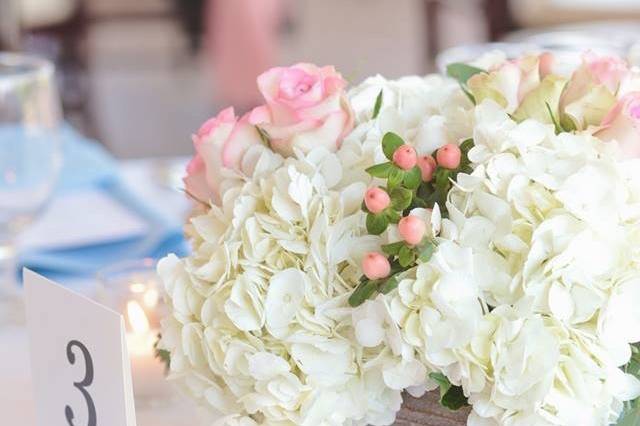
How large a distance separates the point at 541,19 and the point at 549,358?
339cm

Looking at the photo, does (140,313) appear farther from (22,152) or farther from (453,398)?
(453,398)

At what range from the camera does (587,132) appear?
0.67m

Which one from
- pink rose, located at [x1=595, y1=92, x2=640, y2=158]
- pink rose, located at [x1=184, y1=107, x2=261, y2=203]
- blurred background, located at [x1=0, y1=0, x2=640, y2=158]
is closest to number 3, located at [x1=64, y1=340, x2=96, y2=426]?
pink rose, located at [x1=184, y1=107, x2=261, y2=203]

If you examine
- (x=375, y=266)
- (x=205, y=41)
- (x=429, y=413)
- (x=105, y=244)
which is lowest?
(x=205, y=41)

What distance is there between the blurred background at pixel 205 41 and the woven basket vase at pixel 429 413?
2.55 metres

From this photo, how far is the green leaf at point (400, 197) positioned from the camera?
65 cm

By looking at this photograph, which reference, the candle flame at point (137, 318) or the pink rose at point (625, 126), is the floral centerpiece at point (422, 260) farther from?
the candle flame at point (137, 318)

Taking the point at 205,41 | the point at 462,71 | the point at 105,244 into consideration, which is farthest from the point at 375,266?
the point at 205,41

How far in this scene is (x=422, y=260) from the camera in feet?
2.07

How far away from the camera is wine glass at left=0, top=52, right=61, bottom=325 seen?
1.22 m

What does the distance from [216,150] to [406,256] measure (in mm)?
172

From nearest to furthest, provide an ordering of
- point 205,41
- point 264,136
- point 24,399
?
point 264,136
point 24,399
point 205,41

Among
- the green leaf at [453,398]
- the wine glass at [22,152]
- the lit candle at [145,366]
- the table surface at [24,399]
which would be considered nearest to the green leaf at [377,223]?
the green leaf at [453,398]

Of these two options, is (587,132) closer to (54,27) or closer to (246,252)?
(246,252)
